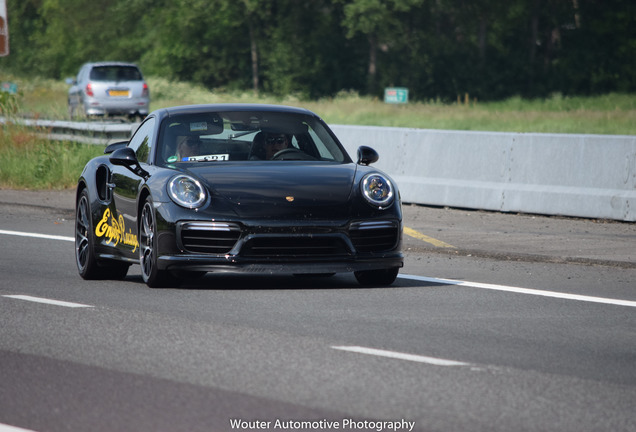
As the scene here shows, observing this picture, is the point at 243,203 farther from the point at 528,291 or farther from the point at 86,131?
the point at 86,131

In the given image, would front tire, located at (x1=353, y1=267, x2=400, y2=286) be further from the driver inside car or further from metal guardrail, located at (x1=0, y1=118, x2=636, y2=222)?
metal guardrail, located at (x1=0, y1=118, x2=636, y2=222)

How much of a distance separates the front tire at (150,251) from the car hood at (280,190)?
459 millimetres

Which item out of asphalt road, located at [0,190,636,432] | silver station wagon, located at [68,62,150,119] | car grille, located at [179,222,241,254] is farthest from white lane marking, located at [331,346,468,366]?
silver station wagon, located at [68,62,150,119]

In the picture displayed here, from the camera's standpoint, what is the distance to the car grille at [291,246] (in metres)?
8.94

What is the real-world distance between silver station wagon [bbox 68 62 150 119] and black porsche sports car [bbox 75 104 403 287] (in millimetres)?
28272

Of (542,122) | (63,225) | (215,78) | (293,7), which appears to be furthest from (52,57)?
(63,225)

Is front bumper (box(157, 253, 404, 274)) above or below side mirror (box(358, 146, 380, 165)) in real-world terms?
below

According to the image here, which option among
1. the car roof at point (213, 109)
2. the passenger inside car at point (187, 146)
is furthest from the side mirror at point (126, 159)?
the car roof at point (213, 109)

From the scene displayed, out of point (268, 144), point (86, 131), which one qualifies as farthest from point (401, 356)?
point (86, 131)

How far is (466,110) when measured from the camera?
5625 cm

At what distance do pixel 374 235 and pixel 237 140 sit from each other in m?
1.45

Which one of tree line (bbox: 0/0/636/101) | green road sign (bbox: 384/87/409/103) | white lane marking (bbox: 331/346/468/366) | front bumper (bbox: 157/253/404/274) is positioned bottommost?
tree line (bbox: 0/0/636/101)

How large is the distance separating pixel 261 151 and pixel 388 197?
44.7 inches

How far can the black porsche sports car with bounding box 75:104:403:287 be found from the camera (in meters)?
8.95
